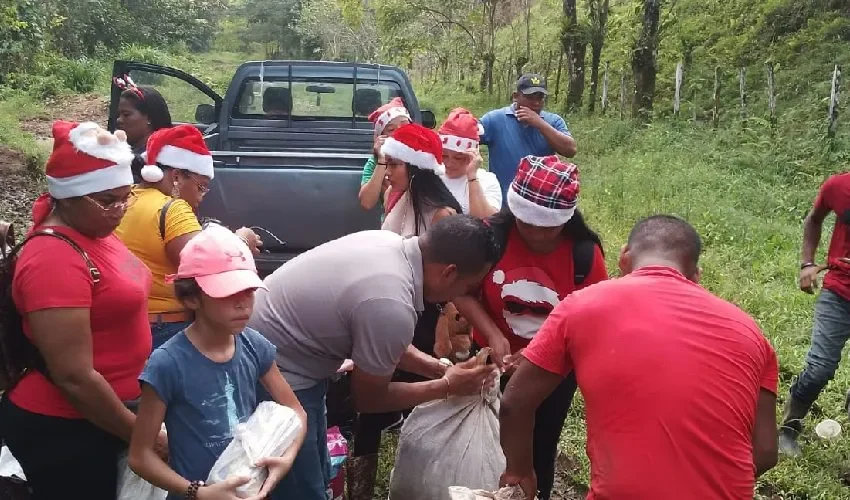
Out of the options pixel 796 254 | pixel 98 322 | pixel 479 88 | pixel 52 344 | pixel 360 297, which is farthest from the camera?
pixel 479 88

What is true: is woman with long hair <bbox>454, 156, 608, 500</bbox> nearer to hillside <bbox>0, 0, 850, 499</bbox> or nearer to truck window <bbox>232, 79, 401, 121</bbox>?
hillside <bbox>0, 0, 850, 499</bbox>

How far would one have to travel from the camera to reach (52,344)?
201 cm

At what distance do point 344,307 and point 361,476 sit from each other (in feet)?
4.44

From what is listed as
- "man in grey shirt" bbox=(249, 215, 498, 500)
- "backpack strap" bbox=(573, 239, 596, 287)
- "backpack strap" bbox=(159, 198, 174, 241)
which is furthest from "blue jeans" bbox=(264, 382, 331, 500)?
"backpack strap" bbox=(573, 239, 596, 287)

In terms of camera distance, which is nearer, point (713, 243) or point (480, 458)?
point (480, 458)

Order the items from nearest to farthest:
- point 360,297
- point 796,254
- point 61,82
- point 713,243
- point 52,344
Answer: point 52,344 < point 360,297 < point 796,254 < point 713,243 < point 61,82

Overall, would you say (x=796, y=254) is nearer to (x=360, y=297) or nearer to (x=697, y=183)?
(x=697, y=183)

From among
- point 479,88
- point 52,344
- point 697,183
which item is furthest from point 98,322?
point 479,88

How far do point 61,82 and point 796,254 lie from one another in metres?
19.2

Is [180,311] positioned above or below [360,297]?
below

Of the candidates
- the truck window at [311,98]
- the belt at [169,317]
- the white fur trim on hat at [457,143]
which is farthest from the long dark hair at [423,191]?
the truck window at [311,98]

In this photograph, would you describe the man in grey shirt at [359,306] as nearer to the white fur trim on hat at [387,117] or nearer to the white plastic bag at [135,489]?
the white plastic bag at [135,489]

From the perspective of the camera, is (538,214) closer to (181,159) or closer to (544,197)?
(544,197)

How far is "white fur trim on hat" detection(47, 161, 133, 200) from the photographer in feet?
7.02
